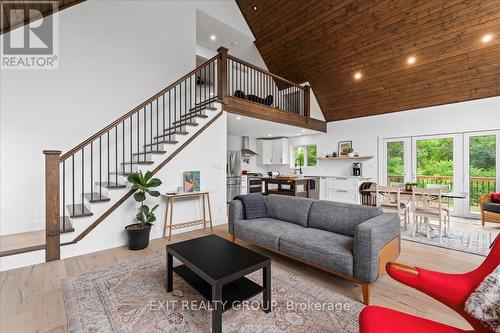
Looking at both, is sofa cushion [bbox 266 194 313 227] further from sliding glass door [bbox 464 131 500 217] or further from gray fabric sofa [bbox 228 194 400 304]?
sliding glass door [bbox 464 131 500 217]

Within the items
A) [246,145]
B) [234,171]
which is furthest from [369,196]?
[246,145]

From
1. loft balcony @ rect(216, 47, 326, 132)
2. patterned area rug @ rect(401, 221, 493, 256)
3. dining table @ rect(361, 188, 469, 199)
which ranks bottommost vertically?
patterned area rug @ rect(401, 221, 493, 256)

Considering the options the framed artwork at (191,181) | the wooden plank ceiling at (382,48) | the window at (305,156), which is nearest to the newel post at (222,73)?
the framed artwork at (191,181)

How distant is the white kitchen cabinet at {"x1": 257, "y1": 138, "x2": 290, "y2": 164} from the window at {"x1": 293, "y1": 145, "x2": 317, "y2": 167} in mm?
335

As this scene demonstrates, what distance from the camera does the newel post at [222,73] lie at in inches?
182

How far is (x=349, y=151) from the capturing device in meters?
7.11

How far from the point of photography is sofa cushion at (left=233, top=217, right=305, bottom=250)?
111 inches

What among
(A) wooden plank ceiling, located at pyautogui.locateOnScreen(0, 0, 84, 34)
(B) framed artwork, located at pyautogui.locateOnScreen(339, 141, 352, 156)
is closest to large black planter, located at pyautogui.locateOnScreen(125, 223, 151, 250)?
(A) wooden plank ceiling, located at pyautogui.locateOnScreen(0, 0, 84, 34)

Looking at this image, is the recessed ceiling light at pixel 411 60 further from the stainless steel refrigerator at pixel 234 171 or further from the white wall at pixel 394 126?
the stainless steel refrigerator at pixel 234 171

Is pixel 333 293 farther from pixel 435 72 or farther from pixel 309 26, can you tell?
pixel 309 26

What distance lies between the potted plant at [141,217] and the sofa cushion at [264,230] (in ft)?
4.36

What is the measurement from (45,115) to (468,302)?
17.8ft

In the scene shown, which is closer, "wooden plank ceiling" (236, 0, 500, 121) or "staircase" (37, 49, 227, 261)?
"staircase" (37, 49, 227, 261)

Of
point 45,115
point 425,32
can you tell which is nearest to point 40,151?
point 45,115
